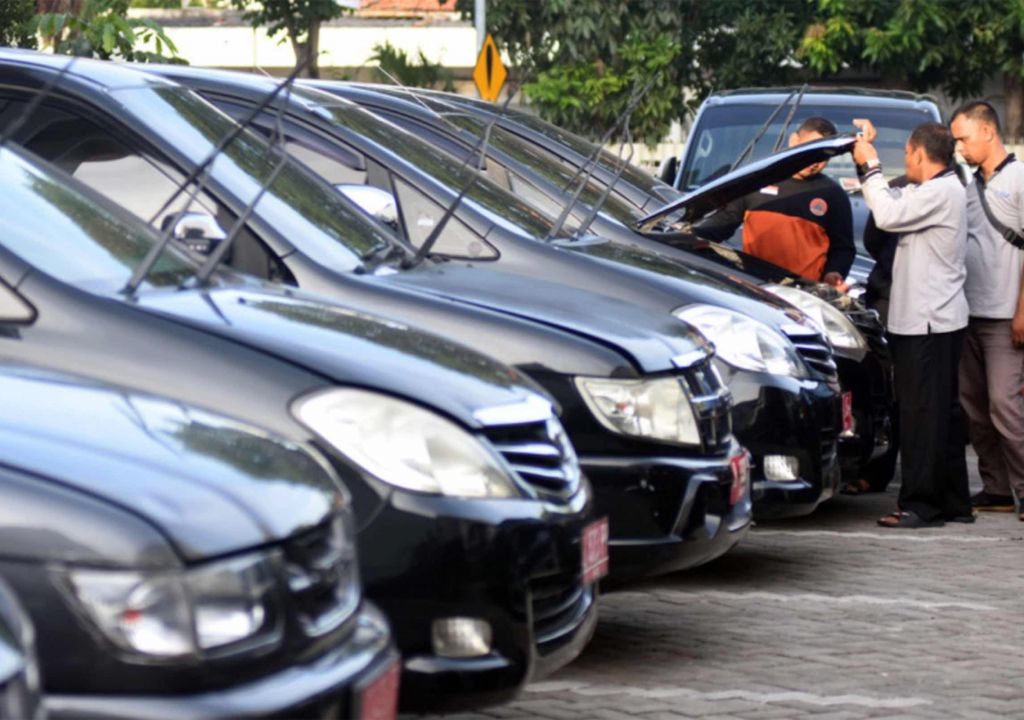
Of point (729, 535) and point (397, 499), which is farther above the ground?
point (397, 499)

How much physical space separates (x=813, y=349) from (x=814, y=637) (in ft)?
6.51

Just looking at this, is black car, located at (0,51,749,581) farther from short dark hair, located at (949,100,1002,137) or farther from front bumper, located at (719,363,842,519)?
short dark hair, located at (949,100,1002,137)

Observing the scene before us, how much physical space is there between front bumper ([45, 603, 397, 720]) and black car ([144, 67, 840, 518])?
328cm

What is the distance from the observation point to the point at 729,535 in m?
6.42

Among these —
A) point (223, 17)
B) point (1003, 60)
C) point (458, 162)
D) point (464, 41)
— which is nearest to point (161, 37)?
point (458, 162)

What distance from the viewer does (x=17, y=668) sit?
8.88 feet

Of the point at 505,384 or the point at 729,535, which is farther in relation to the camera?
the point at 729,535

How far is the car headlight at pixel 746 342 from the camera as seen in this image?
7.80 metres

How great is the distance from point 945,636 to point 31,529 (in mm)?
4500

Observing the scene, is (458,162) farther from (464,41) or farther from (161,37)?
(464,41)

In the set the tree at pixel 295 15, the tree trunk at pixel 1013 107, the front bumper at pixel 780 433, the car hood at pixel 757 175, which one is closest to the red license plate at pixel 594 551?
the front bumper at pixel 780 433

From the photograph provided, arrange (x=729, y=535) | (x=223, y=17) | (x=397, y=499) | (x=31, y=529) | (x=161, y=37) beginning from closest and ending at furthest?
(x=31, y=529), (x=397, y=499), (x=729, y=535), (x=161, y=37), (x=223, y=17)

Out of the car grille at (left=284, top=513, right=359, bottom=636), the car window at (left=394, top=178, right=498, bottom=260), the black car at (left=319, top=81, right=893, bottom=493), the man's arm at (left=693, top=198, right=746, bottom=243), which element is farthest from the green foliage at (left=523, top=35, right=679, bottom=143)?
the car grille at (left=284, top=513, right=359, bottom=636)

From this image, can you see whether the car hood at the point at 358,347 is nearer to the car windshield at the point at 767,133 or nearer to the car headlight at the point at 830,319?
the car headlight at the point at 830,319
